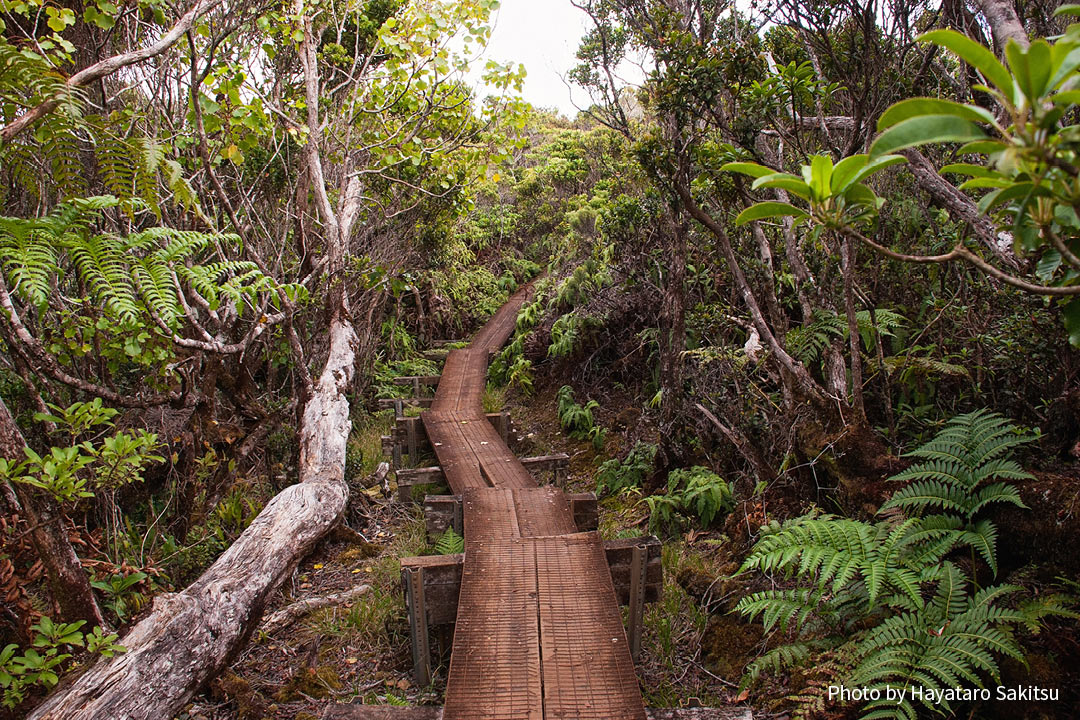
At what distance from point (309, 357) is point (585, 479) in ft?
11.0

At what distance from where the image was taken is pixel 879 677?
104 inches

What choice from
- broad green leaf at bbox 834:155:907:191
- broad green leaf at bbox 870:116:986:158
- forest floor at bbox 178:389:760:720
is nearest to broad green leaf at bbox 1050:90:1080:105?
broad green leaf at bbox 870:116:986:158

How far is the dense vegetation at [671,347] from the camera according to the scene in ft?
8.27

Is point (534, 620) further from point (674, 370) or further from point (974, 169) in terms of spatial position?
point (674, 370)

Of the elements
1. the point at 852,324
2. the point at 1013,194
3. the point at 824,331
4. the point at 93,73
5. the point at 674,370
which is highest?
the point at 93,73

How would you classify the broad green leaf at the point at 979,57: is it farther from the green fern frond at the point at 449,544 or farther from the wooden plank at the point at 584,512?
the green fern frond at the point at 449,544

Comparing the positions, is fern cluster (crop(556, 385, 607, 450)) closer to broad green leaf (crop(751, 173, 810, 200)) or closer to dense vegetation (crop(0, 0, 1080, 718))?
dense vegetation (crop(0, 0, 1080, 718))

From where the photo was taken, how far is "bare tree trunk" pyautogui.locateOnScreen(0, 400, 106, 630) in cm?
260

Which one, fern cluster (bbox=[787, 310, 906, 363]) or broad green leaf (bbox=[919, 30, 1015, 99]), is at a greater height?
broad green leaf (bbox=[919, 30, 1015, 99])

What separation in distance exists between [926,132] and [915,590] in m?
2.34

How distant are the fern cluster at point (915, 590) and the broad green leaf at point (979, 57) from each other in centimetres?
222

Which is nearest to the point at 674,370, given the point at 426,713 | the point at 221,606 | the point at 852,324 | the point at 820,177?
the point at 852,324

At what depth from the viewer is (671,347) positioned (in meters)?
5.63

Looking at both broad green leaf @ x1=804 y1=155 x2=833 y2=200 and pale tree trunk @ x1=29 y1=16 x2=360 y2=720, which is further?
pale tree trunk @ x1=29 y1=16 x2=360 y2=720
